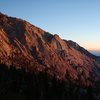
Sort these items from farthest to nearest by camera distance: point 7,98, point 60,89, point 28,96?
point 60,89 → point 28,96 → point 7,98

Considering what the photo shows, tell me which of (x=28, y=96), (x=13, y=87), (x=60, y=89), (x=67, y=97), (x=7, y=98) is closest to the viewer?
(x=7, y=98)

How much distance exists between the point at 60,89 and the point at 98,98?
20.8 meters

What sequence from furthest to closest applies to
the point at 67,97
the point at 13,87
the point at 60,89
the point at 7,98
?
1. the point at 60,89
2. the point at 67,97
3. the point at 13,87
4. the point at 7,98

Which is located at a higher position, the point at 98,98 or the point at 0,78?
the point at 0,78

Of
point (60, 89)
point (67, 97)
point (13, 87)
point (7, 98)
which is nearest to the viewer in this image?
point (7, 98)

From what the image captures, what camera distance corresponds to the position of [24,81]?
11056 centimetres

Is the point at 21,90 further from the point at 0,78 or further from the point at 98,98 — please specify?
the point at 98,98

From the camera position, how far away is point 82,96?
10975 cm

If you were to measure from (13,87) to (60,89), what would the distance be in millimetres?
25778

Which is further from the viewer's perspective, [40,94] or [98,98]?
[98,98]

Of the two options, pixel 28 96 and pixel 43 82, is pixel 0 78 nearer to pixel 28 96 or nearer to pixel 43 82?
pixel 28 96

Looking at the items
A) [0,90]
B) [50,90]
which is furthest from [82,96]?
[0,90]

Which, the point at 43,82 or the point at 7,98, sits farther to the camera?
the point at 43,82

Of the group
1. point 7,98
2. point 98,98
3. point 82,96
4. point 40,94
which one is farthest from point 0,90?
point 98,98
